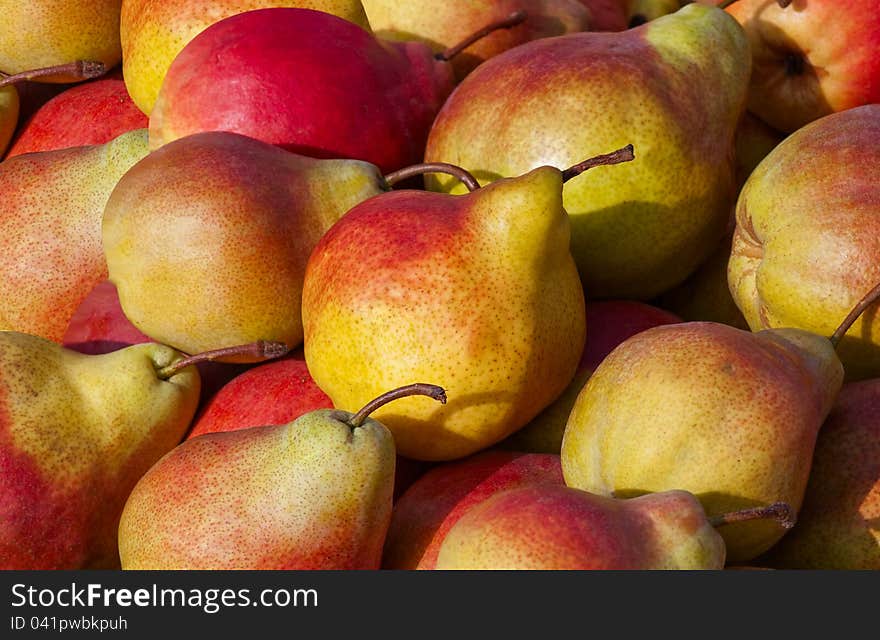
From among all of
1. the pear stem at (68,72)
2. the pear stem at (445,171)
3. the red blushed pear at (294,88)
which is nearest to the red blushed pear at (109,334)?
the red blushed pear at (294,88)

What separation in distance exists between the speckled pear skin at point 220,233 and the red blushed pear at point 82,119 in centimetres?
53

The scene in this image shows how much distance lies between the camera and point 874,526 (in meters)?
1.39

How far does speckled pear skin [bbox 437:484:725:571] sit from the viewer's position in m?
1.15

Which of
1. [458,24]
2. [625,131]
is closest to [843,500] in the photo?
[625,131]

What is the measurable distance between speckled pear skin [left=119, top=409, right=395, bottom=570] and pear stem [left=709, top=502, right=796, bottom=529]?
39 cm

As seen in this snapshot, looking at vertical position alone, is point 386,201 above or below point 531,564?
above

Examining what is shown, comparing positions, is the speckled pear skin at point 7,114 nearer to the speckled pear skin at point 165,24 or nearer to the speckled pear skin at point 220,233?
the speckled pear skin at point 165,24

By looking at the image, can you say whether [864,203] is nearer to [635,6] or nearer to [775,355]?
[775,355]

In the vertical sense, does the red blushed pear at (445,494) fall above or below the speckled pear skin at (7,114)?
below

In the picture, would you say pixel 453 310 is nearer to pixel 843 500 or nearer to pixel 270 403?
pixel 270 403

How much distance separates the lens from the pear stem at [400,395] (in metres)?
1.33

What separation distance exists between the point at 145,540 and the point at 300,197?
0.56 metres

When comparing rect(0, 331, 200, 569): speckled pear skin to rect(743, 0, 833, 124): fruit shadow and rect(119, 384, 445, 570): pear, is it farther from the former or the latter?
rect(743, 0, 833, 124): fruit shadow

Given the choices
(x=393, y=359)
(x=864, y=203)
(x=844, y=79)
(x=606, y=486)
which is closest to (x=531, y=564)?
(x=606, y=486)
